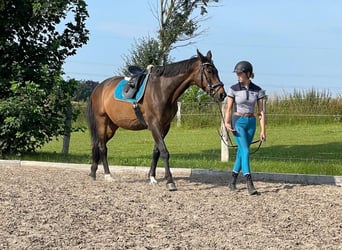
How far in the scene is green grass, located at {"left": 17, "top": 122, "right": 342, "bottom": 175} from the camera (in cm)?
1279

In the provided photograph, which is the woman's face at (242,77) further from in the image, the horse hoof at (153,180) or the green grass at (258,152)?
the green grass at (258,152)

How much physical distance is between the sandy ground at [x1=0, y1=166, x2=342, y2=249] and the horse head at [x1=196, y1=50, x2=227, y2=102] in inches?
54.1

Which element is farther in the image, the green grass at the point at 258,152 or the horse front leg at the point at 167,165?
the green grass at the point at 258,152

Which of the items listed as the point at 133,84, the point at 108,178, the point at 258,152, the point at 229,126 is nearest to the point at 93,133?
the point at 108,178

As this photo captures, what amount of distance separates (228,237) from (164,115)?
3800 millimetres

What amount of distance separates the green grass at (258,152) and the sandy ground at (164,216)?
8.72 feet

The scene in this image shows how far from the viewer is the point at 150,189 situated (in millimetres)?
9391

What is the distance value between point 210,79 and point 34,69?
6.48 meters

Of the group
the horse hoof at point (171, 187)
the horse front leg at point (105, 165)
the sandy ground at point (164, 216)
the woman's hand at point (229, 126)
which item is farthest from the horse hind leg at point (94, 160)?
the woman's hand at point (229, 126)

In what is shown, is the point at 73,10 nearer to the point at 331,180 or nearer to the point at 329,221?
the point at 331,180

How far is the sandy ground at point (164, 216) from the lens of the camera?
588cm

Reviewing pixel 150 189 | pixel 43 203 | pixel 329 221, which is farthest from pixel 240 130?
pixel 43 203

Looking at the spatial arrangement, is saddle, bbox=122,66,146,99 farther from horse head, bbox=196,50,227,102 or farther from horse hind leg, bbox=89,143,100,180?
horse hind leg, bbox=89,143,100,180

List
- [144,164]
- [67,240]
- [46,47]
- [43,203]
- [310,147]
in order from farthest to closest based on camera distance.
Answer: [310,147], [46,47], [144,164], [43,203], [67,240]
